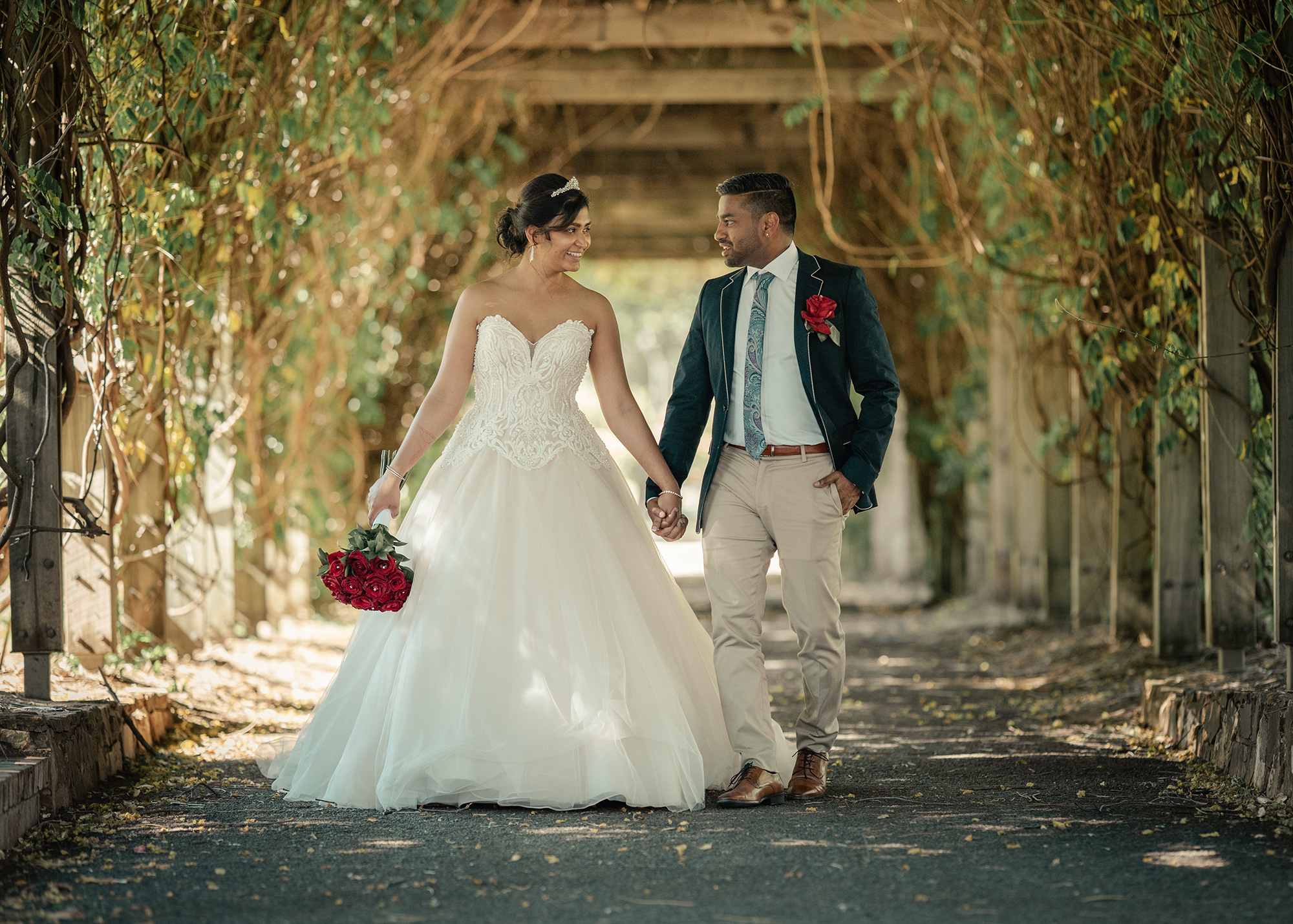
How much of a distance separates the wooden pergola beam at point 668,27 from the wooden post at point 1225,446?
3333 millimetres

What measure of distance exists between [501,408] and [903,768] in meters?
1.71

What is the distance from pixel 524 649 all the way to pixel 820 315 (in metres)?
1.24

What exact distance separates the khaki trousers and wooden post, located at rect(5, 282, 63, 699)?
1988 millimetres

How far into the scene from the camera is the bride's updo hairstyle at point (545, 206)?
4043 millimetres

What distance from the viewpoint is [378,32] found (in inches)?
247

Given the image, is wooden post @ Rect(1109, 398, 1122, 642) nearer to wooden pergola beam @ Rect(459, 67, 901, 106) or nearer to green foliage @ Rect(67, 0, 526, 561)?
wooden pergola beam @ Rect(459, 67, 901, 106)

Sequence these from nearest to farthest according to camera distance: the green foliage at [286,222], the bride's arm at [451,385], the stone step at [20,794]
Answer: the stone step at [20,794], the bride's arm at [451,385], the green foliage at [286,222]

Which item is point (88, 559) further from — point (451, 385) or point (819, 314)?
point (819, 314)

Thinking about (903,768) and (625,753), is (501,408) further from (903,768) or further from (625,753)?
(903,768)

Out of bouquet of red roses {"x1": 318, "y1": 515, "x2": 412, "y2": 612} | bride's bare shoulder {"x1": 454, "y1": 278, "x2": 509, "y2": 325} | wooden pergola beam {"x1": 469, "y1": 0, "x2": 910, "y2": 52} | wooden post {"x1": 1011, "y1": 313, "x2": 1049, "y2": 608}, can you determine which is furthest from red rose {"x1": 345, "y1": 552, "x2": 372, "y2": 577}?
wooden post {"x1": 1011, "y1": 313, "x2": 1049, "y2": 608}

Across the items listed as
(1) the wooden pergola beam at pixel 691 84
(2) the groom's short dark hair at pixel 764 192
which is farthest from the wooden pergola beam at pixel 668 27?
(2) the groom's short dark hair at pixel 764 192

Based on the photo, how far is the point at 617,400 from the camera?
13.4 ft

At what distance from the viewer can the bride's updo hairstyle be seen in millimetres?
4043

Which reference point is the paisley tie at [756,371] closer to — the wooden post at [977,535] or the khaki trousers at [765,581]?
the khaki trousers at [765,581]
